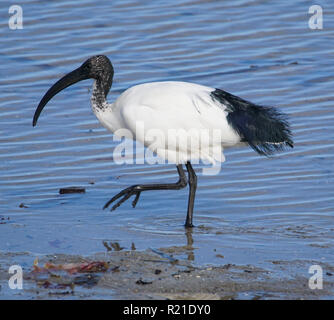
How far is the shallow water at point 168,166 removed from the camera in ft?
23.6

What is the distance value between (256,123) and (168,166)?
5.38ft

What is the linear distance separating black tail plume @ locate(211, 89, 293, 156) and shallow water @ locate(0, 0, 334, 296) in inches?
23.5

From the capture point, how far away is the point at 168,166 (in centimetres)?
898

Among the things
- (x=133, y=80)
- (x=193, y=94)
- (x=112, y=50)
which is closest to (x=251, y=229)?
(x=193, y=94)

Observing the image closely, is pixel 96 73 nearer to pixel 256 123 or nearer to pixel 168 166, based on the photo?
pixel 168 166

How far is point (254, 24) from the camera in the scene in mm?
12992

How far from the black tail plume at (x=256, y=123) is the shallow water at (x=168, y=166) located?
23.5 inches

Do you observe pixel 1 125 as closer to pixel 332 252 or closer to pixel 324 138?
pixel 324 138

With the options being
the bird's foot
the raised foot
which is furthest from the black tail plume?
the bird's foot

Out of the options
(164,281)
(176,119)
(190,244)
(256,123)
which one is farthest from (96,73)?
(164,281)

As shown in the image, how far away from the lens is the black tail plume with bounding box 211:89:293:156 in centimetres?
755

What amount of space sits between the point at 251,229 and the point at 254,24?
617 cm

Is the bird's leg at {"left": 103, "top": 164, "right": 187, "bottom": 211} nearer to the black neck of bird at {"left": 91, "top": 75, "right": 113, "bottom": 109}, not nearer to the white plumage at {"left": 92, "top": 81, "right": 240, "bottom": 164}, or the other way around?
the white plumage at {"left": 92, "top": 81, "right": 240, "bottom": 164}
